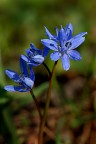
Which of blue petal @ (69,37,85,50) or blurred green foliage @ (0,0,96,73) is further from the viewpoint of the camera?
blurred green foliage @ (0,0,96,73)

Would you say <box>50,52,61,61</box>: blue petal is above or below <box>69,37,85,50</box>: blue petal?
below

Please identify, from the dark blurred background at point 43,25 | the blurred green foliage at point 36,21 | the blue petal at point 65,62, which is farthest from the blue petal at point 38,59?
the blurred green foliage at point 36,21

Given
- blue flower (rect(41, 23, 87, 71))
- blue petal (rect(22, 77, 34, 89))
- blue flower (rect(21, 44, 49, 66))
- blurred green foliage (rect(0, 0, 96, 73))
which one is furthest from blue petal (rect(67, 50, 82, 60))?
blurred green foliage (rect(0, 0, 96, 73))

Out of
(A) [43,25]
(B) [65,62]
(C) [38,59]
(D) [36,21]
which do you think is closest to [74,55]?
(B) [65,62]

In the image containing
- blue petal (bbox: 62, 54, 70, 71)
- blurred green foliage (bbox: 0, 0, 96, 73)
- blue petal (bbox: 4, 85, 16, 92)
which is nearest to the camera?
blue petal (bbox: 62, 54, 70, 71)

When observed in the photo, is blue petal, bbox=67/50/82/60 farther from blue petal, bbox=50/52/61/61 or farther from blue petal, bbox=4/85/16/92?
blue petal, bbox=4/85/16/92

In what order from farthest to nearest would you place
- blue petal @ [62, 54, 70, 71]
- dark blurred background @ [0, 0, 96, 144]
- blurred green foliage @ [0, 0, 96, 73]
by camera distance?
blurred green foliage @ [0, 0, 96, 73], dark blurred background @ [0, 0, 96, 144], blue petal @ [62, 54, 70, 71]

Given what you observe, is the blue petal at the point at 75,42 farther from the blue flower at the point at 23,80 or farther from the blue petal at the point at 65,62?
the blue flower at the point at 23,80

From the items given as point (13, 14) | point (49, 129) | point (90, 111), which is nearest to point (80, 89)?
point (90, 111)

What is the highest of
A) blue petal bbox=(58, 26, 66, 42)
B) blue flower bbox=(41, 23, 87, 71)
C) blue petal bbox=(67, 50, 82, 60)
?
blue petal bbox=(58, 26, 66, 42)

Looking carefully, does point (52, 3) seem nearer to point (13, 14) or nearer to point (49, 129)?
point (13, 14)

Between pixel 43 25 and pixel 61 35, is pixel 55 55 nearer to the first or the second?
pixel 61 35
